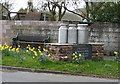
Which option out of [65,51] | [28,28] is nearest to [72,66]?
[65,51]

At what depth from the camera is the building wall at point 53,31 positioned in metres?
13.7

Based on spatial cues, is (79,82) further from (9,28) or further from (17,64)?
(9,28)

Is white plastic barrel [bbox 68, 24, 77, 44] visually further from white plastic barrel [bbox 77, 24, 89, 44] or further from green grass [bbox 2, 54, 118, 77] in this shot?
green grass [bbox 2, 54, 118, 77]

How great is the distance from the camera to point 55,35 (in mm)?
14562

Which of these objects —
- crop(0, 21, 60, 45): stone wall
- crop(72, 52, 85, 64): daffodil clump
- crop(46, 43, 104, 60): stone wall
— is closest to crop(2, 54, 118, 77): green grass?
crop(72, 52, 85, 64): daffodil clump

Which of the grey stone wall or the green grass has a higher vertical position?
the grey stone wall

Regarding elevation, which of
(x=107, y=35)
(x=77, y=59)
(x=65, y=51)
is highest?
(x=107, y=35)

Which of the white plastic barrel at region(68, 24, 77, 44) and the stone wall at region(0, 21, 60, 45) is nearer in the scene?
the white plastic barrel at region(68, 24, 77, 44)

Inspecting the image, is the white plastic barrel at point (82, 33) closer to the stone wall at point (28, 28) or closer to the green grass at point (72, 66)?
the green grass at point (72, 66)

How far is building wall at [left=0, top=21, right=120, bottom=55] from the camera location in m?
13.7

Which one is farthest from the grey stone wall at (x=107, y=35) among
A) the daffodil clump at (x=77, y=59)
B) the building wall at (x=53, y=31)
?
the daffodil clump at (x=77, y=59)

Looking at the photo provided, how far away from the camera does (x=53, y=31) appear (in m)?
14.6

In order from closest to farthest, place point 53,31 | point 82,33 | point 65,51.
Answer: point 65,51 < point 82,33 < point 53,31

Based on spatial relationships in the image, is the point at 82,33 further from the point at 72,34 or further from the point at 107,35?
the point at 107,35
